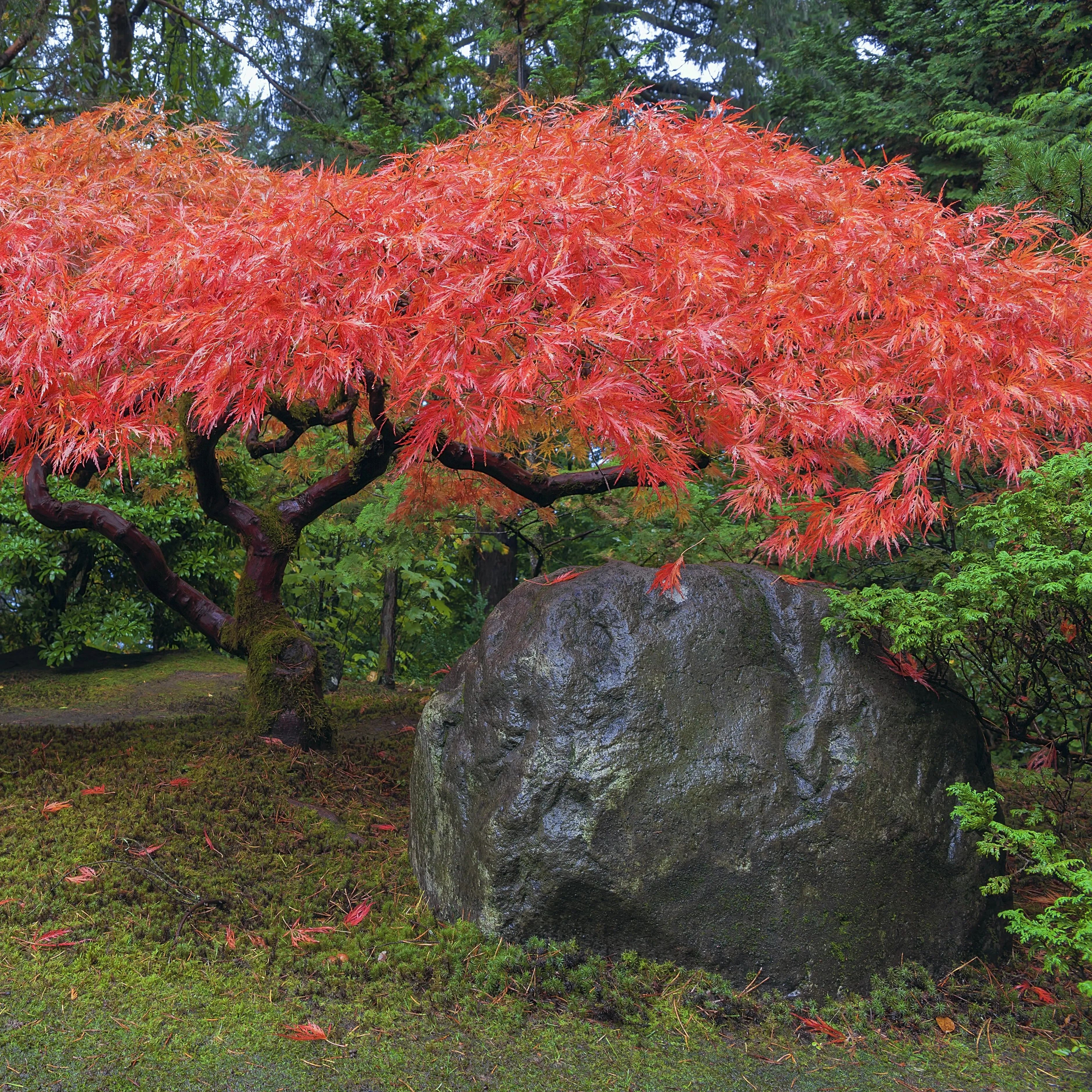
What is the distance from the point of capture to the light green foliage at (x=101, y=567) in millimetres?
6723

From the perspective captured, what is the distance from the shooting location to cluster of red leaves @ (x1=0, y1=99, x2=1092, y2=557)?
9.29ft

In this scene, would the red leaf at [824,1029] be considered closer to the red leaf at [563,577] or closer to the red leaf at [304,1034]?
the red leaf at [304,1034]

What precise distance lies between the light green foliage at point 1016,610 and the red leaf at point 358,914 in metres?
1.93

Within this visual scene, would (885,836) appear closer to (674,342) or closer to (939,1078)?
(939,1078)

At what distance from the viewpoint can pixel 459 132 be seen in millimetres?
6352

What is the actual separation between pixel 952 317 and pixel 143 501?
5798 mm

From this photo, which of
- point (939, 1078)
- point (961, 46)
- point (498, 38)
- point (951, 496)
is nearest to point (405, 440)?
point (939, 1078)

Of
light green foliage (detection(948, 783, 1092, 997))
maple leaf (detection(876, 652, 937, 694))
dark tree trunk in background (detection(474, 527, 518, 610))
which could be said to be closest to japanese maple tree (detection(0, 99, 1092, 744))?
maple leaf (detection(876, 652, 937, 694))

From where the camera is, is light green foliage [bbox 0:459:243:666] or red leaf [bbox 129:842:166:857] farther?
light green foliage [bbox 0:459:243:666]

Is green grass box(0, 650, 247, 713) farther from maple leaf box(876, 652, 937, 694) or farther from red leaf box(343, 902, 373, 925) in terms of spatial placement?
maple leaf box(876, 652, 937, 694)

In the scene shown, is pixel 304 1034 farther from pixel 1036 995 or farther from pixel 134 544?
pixel 134 544

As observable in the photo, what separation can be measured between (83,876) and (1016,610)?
11.1 feet

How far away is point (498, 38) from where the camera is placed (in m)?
7.06

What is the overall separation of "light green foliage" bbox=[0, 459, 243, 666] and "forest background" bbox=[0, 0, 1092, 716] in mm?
24
